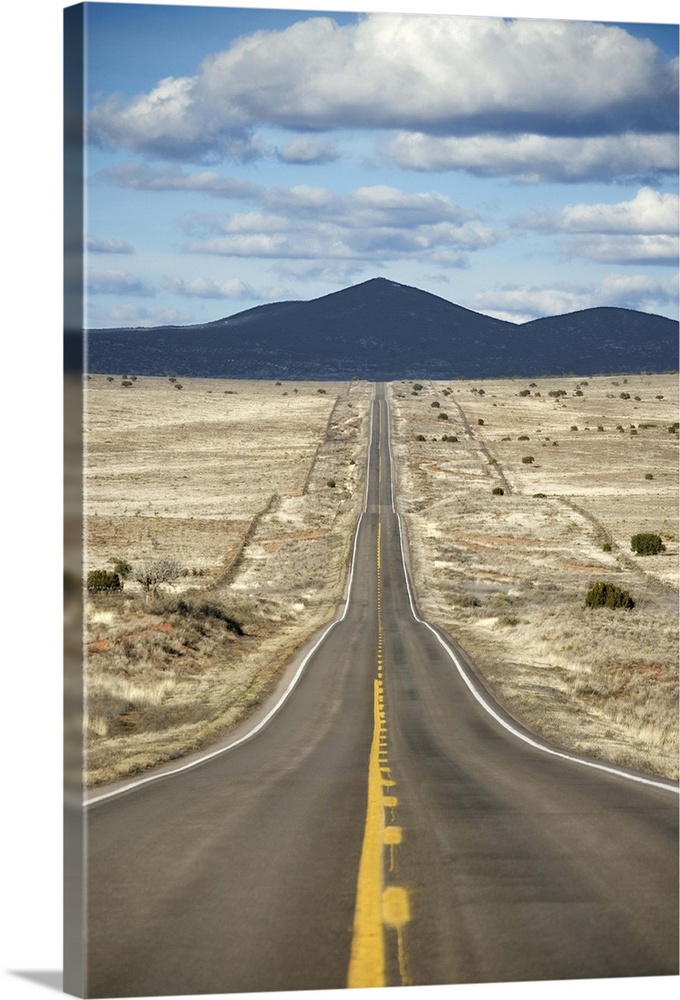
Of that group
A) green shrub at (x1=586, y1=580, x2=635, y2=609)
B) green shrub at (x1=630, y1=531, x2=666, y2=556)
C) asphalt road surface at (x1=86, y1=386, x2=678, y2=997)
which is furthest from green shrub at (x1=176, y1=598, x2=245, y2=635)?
green shrub at (x1=630, y1=531, x2=666, y2=556)

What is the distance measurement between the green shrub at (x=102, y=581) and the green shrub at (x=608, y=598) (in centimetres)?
2222

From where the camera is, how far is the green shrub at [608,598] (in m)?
51.7

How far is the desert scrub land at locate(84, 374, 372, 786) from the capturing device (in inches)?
1120

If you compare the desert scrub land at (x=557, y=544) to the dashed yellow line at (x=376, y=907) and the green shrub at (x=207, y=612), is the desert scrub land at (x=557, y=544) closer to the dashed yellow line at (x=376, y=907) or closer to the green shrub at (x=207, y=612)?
the dashed yellow line at (x=376, y=907)

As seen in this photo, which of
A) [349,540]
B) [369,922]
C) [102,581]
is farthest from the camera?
[349,540]

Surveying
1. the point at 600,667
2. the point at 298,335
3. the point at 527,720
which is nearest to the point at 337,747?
the point at 527,720

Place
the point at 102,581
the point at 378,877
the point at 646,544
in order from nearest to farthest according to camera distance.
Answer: the point at 378,877
the point at 102,581
the point at 646,544

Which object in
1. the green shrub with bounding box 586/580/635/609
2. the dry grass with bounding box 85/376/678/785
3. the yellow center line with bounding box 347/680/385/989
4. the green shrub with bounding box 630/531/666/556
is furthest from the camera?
the green shrub with bounding box 630/531/666/556

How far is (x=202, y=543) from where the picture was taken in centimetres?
7619

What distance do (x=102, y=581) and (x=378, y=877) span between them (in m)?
44.3

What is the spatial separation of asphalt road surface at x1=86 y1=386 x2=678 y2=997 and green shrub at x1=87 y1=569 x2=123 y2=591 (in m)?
34.7

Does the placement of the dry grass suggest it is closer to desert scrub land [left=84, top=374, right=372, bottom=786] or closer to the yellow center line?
desert scrub land [left=84, top=374, right=372, bottom=786]

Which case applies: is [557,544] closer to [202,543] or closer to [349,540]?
[349,540]

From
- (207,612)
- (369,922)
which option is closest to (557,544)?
(207,612)
